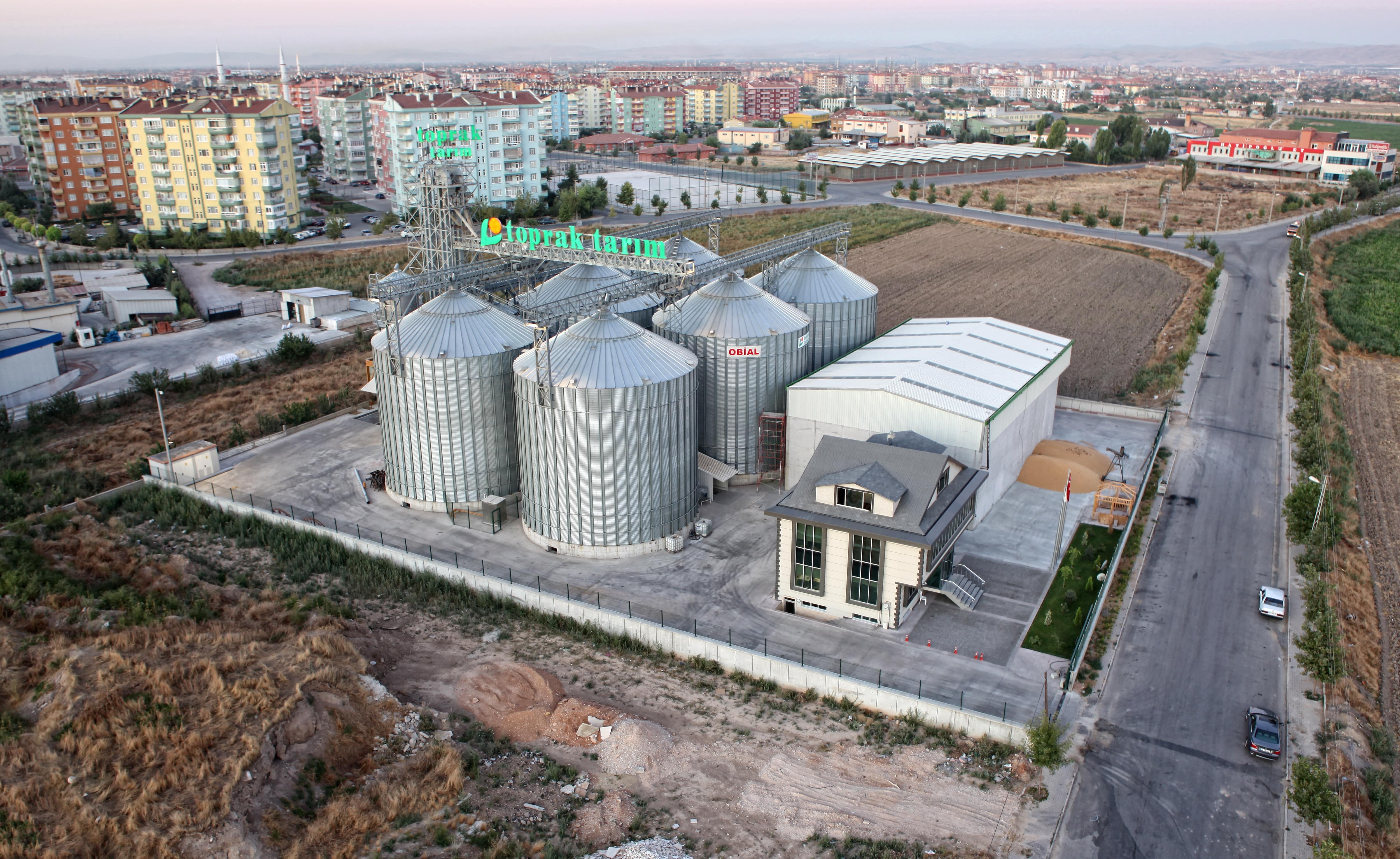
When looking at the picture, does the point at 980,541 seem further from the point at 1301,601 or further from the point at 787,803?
the point at 787,803

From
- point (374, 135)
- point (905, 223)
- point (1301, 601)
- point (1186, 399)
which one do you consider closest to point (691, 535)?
point (1301, 601)

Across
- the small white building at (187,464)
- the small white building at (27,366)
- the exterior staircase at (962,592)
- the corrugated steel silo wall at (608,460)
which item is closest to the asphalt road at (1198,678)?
the exterior staircase at (962,592)

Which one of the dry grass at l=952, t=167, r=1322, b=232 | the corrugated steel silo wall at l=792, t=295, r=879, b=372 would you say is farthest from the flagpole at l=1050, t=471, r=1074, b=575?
the dry grass at l=952, t=167, r=1322, b=232

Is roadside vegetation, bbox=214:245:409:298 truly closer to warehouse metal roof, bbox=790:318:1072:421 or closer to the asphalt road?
warehouse metal roof, bbox=790:318:1072:421

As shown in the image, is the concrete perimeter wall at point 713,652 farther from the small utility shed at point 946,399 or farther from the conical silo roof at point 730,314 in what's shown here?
the conical silo roof at point 730,314

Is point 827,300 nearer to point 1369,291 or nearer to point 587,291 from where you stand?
point 587,291
